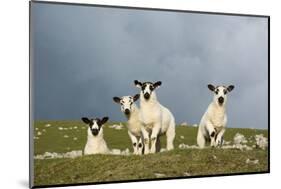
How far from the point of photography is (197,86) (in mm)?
7938

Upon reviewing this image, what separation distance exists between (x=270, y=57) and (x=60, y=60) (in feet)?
9.61

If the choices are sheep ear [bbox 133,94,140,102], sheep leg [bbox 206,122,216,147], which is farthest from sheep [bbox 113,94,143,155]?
sheep leg [bbox 206,122,216,147]

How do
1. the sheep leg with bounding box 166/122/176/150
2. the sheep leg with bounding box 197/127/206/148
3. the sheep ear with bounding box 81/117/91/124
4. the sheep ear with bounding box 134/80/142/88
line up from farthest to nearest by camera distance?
the sheep leg with bounding box 197/127/206/148 → the sheep leg with bounding box 166/122/176/150 → the sheep ear with bounding box 134/80/142/88 → the sheep ear with bounding box 81/117/91/124

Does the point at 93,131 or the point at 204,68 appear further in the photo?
the point at 204,68

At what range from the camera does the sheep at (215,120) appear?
26.2 feet

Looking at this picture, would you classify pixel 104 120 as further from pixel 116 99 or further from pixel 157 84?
pixel 157 84

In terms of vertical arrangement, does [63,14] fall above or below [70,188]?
above

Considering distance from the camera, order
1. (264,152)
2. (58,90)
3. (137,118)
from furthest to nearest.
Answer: (264,152) < (137,118) < (58,90)

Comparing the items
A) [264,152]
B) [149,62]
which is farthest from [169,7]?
[264,152]

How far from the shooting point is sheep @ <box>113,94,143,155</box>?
7527mm

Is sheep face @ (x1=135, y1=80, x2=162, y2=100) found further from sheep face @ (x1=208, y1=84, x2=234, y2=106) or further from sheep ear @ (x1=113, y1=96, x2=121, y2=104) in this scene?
sheep face @ (x1=208, y1=84, x2=234, y2=106)

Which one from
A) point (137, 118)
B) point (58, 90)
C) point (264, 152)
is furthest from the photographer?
point (264, 152)

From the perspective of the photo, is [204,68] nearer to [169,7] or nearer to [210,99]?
[210,99]

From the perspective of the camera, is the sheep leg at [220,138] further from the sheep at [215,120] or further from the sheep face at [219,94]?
the sheep face at [219,94]
